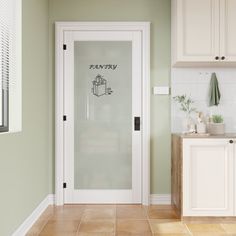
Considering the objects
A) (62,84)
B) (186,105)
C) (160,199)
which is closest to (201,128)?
(186,105)

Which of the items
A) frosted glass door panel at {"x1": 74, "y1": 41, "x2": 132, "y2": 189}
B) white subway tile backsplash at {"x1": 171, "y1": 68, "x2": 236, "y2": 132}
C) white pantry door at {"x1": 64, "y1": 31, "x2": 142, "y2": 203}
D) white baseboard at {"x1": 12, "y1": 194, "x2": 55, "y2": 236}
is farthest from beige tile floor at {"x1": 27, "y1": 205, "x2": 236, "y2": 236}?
white subway tile backsplash at {"x1": 171, "y1": 68, "x2": 236, "y2": 132}

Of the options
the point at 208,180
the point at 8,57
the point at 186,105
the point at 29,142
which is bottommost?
the point at 208,180

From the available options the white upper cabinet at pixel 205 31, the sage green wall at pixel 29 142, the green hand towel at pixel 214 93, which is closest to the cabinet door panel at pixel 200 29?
the white upper cabinet at pixel 205 31

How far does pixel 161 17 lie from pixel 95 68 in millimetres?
1000

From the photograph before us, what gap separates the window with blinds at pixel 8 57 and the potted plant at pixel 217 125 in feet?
6.97

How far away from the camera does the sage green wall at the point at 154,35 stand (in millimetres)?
4176

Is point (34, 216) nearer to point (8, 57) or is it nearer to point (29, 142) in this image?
point (29, 142)

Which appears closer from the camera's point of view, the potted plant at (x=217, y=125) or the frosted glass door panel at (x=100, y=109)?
the potted plant at (x=217, y=125)

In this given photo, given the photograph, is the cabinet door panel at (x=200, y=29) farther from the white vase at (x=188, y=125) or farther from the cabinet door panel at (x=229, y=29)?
the white vase at (x=188, y=125)

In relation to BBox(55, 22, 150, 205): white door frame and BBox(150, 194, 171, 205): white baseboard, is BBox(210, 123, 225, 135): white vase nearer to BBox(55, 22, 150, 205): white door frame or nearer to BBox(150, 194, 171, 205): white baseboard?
BBox(55, 22, 150, 205): white door frame

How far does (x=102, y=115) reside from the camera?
4.20 metres

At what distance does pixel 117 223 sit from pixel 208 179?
3.30 ft

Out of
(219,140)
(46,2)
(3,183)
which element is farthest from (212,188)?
(46,2)

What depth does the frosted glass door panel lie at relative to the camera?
419 cm
